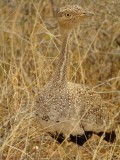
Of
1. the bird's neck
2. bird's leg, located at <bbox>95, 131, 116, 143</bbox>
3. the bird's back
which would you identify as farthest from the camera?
bird's leg, located at <bbox>95, 131, 116, 143</bbox>

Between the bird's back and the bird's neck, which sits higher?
the bird's neck

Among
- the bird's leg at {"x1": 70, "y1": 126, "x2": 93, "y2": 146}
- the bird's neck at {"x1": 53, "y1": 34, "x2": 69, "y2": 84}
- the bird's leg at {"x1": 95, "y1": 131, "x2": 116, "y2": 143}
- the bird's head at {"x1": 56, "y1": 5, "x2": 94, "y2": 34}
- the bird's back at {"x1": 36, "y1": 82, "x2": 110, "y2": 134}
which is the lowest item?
the bird's leg at {"x1": 95, "y1": 131, "x2": 116, "y2": 143}

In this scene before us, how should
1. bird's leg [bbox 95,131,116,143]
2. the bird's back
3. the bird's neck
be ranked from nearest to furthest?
the bird's back < the bird's neck < bird's leg [bbox 95,131,116,143]

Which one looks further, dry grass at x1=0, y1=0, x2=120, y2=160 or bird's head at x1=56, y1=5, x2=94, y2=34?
dry grass at x1=0, y1=0, x2=120, y2=160

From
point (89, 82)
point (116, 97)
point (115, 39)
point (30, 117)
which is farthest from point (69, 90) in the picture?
point (115, 39)

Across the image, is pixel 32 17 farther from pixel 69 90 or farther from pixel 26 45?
pixel 69 90

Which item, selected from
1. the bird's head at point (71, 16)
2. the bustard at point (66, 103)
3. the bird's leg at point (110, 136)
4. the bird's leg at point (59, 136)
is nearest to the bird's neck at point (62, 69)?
the bustard at point (66, 103)

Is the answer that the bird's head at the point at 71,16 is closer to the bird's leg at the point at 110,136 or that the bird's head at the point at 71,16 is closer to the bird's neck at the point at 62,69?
the bird's neck at the point at 62,69

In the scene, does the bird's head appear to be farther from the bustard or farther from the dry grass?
the dry grass

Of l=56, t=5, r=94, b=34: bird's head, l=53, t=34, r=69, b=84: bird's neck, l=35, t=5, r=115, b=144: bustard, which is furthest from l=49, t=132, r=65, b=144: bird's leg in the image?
l=56, t=5, r=94, b=34: bird's head
